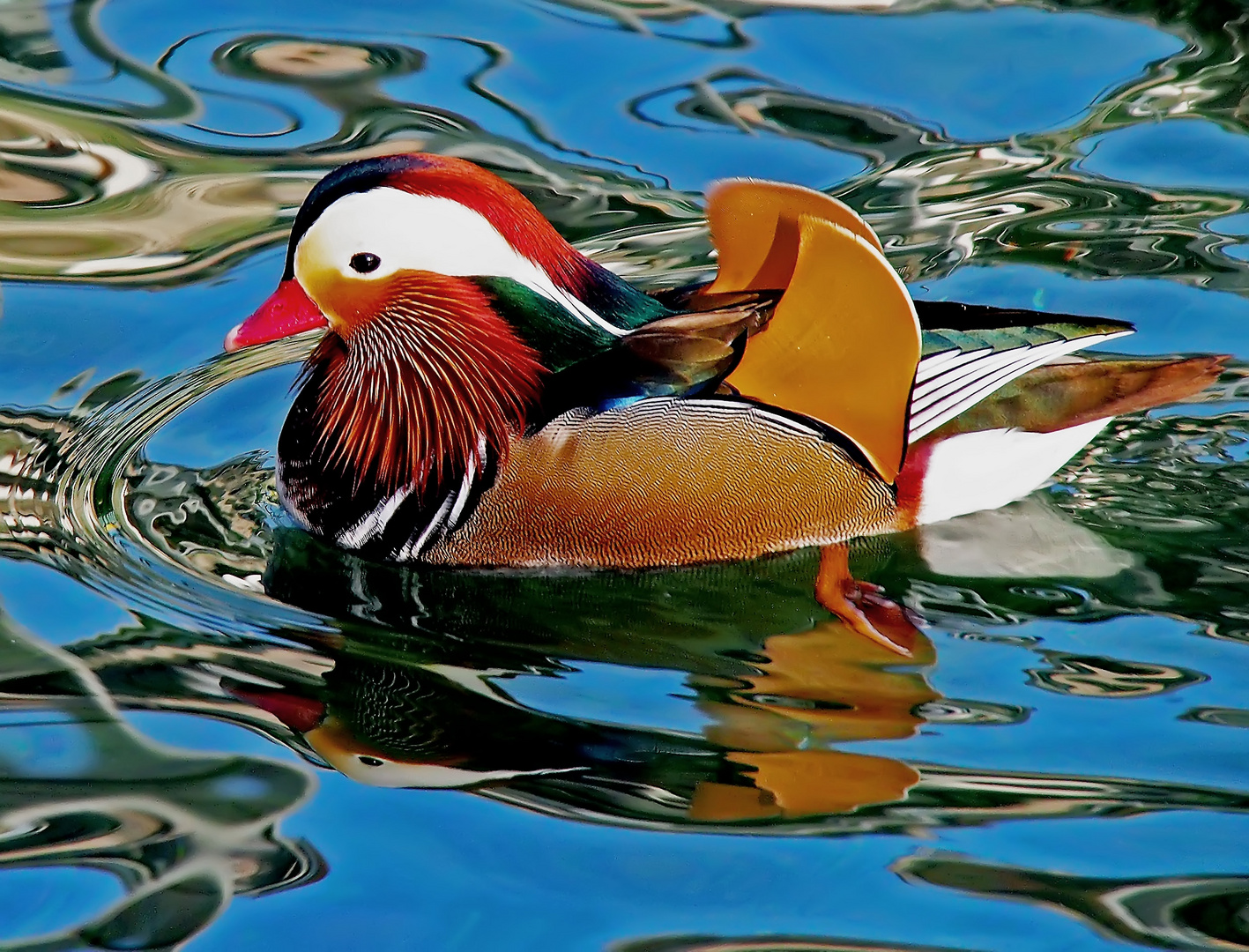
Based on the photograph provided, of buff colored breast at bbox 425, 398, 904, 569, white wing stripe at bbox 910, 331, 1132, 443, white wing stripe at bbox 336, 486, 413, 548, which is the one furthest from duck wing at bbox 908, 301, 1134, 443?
white wing stripe at bbox 336, 486, 413, 548

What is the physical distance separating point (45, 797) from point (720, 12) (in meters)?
5.26

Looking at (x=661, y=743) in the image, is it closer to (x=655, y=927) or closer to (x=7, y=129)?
(x=655, y=927)

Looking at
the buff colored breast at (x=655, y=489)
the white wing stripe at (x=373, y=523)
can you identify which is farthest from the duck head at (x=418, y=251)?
the white wing stripe at (x=373, y=523)

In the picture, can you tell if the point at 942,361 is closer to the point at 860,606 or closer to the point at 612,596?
the point at 860,606

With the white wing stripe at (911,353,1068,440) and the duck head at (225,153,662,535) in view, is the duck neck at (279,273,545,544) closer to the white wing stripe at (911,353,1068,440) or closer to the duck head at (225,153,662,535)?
the duck head at (225,153,662,535)

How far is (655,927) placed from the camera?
10.1 ft

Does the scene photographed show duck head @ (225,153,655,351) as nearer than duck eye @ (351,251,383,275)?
Yes

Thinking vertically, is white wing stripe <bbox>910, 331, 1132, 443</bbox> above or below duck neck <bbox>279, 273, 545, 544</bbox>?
above

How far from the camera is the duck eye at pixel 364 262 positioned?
4254mm

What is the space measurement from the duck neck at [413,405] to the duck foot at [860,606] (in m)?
0.88

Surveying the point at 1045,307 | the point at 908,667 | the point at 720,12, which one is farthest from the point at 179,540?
→ the point at 720,12

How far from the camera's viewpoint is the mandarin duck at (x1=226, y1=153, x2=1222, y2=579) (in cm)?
419

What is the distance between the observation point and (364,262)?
14.0ft

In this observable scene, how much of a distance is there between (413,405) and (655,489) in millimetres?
683
